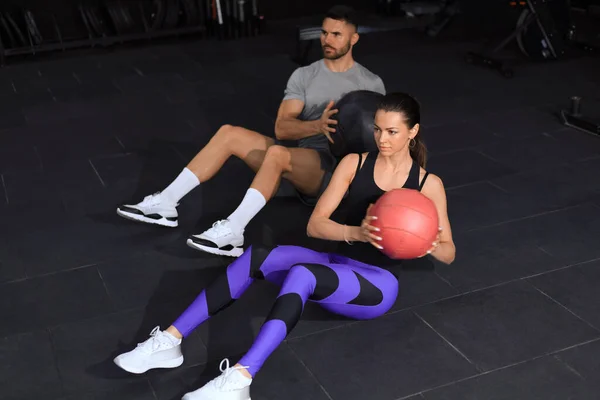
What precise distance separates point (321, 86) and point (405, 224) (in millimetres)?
1149

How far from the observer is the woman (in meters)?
2.14

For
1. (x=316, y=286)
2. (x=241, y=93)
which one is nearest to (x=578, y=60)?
(x=241, y=93)

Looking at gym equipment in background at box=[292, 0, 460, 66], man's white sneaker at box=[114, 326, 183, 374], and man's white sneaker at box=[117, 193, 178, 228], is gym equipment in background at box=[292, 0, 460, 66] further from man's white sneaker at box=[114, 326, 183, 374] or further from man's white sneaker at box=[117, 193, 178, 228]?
man's white sneaker at box=[114, 326, 183, 374]

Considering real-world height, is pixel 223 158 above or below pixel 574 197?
above

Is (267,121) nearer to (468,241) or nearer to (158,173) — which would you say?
(158,173)

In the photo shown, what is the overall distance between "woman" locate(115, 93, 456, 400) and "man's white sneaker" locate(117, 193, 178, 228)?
3.32 feet

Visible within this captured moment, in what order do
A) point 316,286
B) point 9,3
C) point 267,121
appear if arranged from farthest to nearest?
point 9,3 < point 267,121 < point 316,286

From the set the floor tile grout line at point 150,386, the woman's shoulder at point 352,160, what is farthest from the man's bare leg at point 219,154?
the floor tile grout line at point 150,386

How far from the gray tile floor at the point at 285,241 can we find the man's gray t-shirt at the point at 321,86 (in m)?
0.53

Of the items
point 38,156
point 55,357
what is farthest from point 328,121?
point 38,156

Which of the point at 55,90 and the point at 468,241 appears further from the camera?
the point at 55,90

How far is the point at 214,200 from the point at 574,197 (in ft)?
5.71

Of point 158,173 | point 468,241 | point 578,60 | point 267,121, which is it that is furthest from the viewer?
point 578,60

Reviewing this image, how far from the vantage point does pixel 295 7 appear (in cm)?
816
